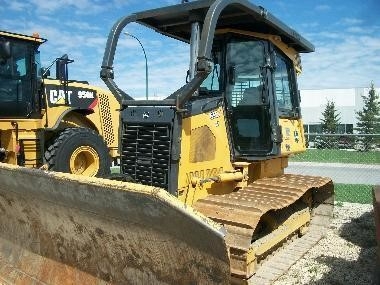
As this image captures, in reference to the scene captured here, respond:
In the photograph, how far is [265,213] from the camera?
4.32 metres

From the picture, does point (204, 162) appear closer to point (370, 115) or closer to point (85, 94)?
point (85, 94)

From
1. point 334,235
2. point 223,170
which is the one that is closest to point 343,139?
point 334,235

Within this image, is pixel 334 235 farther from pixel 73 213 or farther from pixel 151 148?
pixel 73 213

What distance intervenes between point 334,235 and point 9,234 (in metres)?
4.38

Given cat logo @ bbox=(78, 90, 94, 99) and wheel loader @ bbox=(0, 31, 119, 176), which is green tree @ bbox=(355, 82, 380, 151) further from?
wheel loader @ bbox=(0, 31, 119, 176)

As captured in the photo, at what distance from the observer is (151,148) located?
4309mm

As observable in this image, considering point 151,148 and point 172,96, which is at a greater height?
point 172,96

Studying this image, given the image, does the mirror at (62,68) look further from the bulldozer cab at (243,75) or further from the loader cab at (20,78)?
the bulldozer cab at (243,75)

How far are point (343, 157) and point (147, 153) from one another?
1751cm

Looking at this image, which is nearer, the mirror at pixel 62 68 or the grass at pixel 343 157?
the mirror at pixel 62 68

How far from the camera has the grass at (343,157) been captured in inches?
741

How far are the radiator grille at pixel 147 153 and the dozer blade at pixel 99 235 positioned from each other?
105cm

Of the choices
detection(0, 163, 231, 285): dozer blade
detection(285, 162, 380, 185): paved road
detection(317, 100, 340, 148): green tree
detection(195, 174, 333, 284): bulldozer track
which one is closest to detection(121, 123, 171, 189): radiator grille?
detection(195, 174, 333, 284): bulldozer track

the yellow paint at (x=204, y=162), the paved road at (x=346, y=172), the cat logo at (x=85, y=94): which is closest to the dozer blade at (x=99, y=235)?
the yellow paint at (x=204, y=162)
